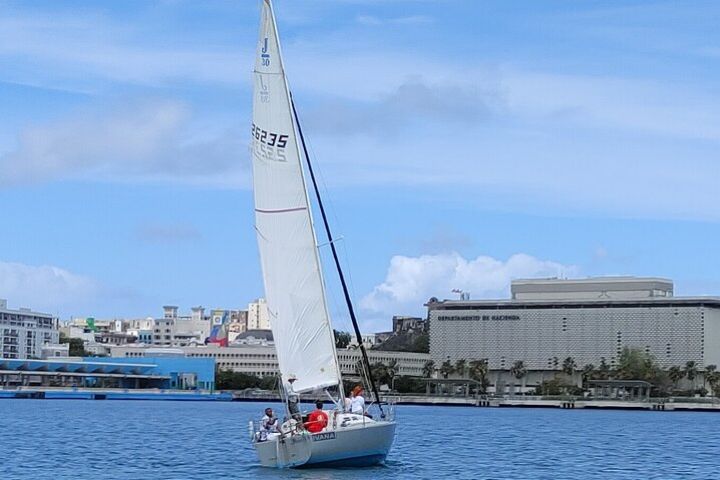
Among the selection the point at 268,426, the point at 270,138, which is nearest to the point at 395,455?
the point at 268,426

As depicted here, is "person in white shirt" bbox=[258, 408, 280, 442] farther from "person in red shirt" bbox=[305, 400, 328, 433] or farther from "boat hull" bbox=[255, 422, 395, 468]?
"person in red shirt" bbox=[305, 400, 328, 433]

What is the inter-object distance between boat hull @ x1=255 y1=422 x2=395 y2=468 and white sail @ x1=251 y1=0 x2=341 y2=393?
164cm

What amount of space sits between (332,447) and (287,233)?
21.7ft

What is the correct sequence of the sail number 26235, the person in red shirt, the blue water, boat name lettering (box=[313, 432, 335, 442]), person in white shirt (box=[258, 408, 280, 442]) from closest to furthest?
boat name lettering (box=[313, 432, 335, 442]) → the person in red shirt → the sail number 26235 → person in white shirt (box=[258, 408, 280, 442]) → the blue water

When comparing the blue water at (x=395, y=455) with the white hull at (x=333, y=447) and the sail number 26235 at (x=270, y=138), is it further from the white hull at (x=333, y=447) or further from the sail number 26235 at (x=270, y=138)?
the sail number 26235 at (x=270, y=138)

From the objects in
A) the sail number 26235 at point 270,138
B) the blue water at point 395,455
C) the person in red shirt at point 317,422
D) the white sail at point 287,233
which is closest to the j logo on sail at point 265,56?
the white sail at point 287,233

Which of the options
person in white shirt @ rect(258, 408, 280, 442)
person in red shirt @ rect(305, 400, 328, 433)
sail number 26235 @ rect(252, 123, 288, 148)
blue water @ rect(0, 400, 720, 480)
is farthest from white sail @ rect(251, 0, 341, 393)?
blue water @ rect(0, 400, 720, 480)

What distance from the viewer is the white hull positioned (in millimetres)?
44719

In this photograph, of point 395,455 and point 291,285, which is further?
point 395,455

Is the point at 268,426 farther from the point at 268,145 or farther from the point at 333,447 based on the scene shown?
the point at 268,145

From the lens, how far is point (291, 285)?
46.2 metres

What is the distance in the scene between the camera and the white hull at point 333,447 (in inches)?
1761

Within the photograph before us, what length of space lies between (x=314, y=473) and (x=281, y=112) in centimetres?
1075

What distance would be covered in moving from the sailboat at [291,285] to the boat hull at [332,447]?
0.03m
